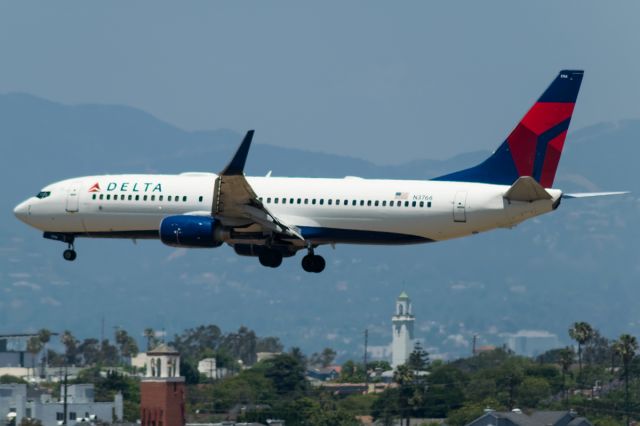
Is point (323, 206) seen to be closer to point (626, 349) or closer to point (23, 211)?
point (23, 211)

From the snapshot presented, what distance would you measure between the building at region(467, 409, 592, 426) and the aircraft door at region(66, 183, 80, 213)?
4832 centimetres

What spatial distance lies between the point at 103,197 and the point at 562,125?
2100 cm

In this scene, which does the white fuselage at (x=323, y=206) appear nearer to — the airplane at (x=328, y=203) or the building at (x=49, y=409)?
the airplane at (x=328, y=203)

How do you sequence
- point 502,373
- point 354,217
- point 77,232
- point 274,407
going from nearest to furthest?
point 354,217 < point 77,232 < point 274,407 < point 502,373

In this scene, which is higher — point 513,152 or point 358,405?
point 513,152

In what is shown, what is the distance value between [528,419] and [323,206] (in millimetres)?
50315

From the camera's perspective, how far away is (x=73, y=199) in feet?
263

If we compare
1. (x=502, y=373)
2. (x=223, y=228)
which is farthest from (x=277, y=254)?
(x=502, y=373)

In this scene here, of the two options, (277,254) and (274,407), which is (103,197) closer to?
(277,254)

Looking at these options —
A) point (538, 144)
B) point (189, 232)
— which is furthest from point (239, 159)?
point (538, 144)

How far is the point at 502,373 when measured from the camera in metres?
162

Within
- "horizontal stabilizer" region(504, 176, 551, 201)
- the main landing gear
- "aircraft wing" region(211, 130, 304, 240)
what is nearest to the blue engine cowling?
"aircraft wing" region(211, 130, 304, 240)

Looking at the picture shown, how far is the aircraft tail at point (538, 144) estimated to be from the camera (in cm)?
7612

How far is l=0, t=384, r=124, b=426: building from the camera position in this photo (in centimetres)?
15012
